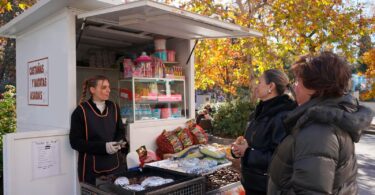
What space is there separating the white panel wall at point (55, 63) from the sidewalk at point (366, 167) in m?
5.43

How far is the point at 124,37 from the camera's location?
498 centimetres

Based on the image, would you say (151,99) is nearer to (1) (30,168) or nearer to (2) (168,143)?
(2) (168,143)

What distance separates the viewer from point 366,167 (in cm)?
845

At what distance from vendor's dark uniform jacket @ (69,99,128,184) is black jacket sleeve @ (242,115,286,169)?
1475 millimetres

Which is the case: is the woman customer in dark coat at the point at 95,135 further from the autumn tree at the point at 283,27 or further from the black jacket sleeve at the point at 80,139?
the autumn tree at the point at 283,27

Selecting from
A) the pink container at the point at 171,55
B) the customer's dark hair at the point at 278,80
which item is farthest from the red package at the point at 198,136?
the customer's dark hair at the point at 278,80

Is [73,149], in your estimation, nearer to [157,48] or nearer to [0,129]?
[157,48]

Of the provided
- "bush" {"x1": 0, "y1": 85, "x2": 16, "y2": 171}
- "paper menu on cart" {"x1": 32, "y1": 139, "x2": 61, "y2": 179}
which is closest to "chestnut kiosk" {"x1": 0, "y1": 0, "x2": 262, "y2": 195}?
"paper menu on cart" {"x1": 32, "y1": 139, "x2": 61, "y2": 179}

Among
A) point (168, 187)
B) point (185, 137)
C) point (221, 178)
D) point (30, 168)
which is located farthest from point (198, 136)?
point (168, 187)

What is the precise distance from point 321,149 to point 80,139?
2488 mm

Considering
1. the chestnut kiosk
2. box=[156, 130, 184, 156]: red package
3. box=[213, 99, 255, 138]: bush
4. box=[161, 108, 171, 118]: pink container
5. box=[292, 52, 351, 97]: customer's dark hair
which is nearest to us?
box=[292, 52, 351, 97]: customer's dark hair

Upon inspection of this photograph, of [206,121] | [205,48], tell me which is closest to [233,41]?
[205,48]

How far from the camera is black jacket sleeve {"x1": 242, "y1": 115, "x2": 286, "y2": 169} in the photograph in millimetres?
2494

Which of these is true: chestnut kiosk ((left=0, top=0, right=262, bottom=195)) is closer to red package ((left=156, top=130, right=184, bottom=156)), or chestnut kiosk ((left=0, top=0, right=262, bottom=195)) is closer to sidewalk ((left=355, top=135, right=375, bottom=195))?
red package ((left=156, top=130, right=184, bottom=156))
